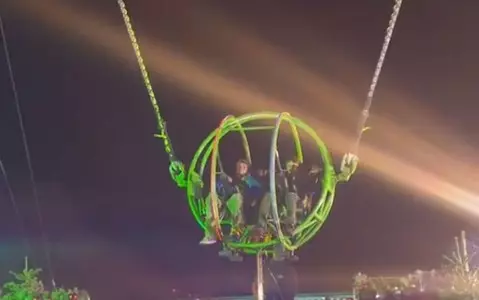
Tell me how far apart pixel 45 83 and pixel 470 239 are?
205 cm

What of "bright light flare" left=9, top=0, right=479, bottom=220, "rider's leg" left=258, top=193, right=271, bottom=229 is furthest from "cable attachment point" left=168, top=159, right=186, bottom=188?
"bright light flare" left=9, top=0, right=479, bottom=220

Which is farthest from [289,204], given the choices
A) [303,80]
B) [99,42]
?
[99,42]

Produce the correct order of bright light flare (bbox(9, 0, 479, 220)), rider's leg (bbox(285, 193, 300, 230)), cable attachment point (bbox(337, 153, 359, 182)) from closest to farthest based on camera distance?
rider's leg (bbox(285, 193, 300, 230)) < cable attachment point (bbox(337, 153, 359, 182)) < bright light flare (bbox(9, 0, 479, 220))

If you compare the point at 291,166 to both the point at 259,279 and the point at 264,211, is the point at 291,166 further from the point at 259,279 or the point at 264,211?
the point at 259,279

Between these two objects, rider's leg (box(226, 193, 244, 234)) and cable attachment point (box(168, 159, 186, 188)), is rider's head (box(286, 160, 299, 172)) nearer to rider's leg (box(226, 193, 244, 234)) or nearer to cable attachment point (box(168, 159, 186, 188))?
rider's leg (box(226, 193, 244, 234))

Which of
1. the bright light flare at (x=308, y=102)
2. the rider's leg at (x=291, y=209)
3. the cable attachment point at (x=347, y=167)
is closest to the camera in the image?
the rider's leg at (x=291, y=209)

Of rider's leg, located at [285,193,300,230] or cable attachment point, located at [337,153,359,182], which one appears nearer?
rider's leg, located at [285,193,300,230]

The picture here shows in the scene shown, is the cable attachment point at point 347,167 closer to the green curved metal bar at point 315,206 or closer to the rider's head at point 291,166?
the green curved metal bar at point 315,206

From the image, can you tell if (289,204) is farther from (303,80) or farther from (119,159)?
(119,159)

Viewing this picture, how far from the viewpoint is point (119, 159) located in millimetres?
3838

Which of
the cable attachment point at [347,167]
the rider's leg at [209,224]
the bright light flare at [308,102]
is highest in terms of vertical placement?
the bright light flare at [308,102]

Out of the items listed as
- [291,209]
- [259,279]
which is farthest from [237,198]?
[259,279]

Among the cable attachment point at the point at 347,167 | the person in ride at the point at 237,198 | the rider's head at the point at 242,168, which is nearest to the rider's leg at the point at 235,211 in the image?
the person in ride at the point at 237,198

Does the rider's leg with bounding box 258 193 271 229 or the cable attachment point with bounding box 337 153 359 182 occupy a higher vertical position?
the cable attachment point with bounding box 337 153 359 182
